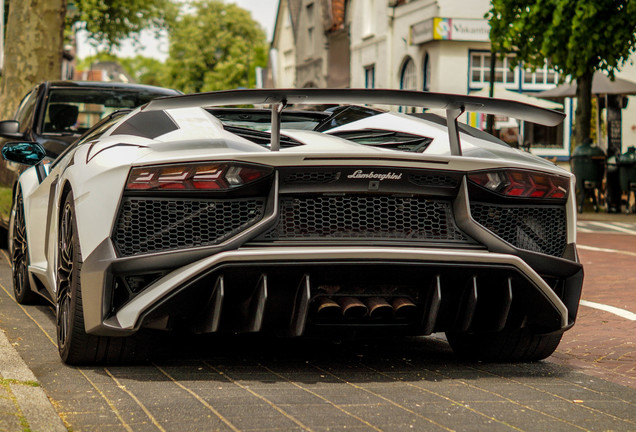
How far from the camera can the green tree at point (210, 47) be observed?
282 ft

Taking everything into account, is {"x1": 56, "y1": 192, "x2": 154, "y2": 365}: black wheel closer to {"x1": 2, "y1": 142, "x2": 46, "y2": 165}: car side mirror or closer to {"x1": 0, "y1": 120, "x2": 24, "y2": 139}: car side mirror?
{"x1": 2, "y1": 142, "x2": 46, "y2": 165}: car side mirror

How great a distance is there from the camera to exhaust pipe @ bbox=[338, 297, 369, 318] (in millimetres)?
4438

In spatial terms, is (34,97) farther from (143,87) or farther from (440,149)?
(440,149)

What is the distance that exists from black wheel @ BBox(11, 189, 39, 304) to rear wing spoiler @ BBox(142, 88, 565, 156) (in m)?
2.15

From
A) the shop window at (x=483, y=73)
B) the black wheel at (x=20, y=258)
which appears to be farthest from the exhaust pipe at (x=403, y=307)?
the shop window at (x=483, y=73)

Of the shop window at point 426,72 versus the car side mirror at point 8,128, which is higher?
the shop window at point 426,72

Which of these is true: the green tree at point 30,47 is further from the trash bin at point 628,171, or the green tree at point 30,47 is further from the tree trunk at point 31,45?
the trash bin at point 628,171

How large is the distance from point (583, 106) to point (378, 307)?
18.2 meters

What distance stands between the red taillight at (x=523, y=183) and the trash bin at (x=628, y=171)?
16221 mm

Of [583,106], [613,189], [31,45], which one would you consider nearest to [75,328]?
[31,45]

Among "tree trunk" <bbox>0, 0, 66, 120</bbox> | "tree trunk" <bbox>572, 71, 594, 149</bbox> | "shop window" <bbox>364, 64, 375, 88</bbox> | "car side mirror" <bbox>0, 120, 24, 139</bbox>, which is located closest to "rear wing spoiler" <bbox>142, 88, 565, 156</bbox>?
"car side mirror" <bbox>0, 120, 24, 139</bbox>

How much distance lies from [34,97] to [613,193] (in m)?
14.2

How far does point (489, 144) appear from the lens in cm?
499

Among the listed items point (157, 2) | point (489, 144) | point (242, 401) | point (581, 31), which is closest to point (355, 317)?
point (242, 401)
